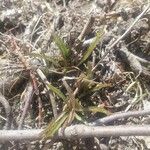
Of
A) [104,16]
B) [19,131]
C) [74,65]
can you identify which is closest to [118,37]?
[104,16]

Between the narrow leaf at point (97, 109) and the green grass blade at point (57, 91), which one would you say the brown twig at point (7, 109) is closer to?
the green grass blade at point (57, 91)

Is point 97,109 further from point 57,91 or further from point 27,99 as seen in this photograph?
point 27,99

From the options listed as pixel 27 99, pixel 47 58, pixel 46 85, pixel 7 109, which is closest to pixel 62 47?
pixel 47 58

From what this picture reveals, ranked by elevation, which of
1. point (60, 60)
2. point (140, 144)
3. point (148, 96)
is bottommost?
point (140, 144)

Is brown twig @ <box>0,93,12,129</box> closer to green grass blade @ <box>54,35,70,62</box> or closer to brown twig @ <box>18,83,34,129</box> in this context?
brown twig @ <box>18,83,34,129</box>

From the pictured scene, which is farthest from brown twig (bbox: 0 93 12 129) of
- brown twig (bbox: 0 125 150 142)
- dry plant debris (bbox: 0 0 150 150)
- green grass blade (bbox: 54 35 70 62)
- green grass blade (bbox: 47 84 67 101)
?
green grass blade (bbox: 54 35 70 62)

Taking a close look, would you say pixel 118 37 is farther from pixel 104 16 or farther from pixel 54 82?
pixel 54 82

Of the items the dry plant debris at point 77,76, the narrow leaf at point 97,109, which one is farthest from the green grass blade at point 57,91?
the narrow leaf at point 97,109
